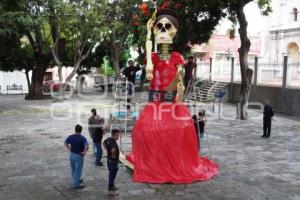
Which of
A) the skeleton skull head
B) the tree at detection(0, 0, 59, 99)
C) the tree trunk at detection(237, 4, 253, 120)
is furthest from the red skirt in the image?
the tree at detection(0, 0, 59, 99)

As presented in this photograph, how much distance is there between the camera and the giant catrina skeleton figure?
860cm

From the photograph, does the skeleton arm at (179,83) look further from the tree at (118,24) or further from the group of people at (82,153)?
the tree at (118,24)

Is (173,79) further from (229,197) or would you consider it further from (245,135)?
(245,135)

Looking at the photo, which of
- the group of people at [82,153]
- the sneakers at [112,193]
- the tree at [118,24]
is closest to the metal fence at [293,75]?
the tree at [118,24]

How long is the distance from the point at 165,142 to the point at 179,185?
0.93 meters

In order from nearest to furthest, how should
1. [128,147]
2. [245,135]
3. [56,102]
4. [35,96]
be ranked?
[128,147]
[245,135]
[56,102]
[35,96]

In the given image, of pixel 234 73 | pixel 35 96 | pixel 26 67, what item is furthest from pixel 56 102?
pixel 234 73

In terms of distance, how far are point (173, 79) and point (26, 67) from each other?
24.5 meters

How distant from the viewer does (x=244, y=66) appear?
17828mm

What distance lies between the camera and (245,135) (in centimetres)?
1464

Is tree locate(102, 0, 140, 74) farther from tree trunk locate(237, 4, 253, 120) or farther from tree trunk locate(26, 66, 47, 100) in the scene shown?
tree trunk locate(237, 4, 253, 120)

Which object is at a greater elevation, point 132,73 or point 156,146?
point 132,73

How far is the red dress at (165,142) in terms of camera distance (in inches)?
338

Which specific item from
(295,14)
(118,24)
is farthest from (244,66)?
(295,14)
